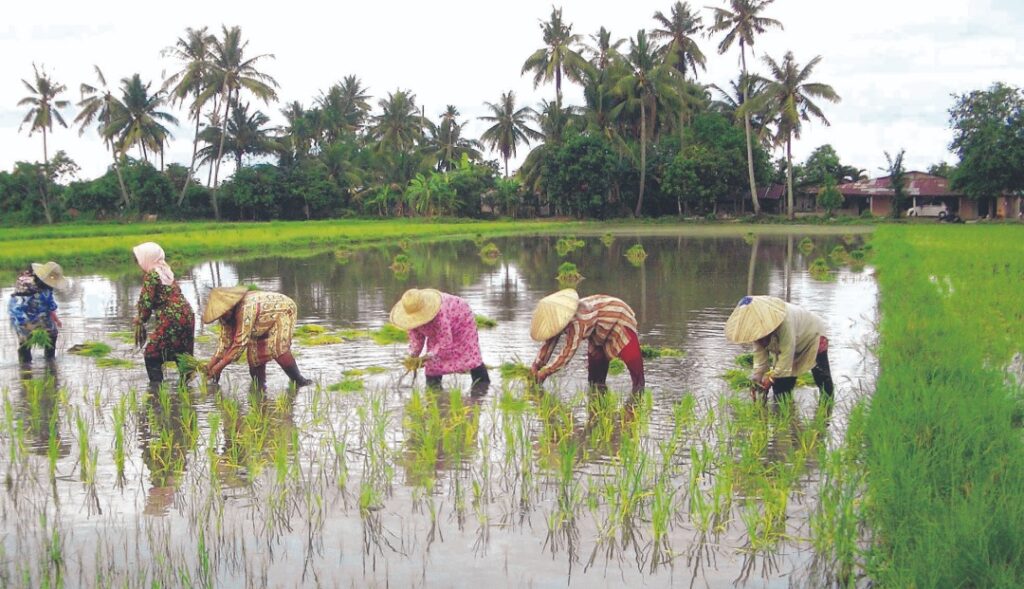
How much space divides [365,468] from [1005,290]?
7.62 m

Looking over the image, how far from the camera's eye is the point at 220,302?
19.1 feet

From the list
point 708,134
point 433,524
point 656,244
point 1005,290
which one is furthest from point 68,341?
point 708,134

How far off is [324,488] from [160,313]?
2.66 m

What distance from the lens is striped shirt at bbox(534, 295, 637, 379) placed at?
558cm

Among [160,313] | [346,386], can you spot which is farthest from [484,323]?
[160,313]

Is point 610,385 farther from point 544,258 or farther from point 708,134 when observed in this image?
point 708,134

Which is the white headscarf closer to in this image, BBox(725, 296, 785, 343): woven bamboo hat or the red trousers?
the red trousers

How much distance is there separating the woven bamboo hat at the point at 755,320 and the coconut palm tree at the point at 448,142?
1596 inches

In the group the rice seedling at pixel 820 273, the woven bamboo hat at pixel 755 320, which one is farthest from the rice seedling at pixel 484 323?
the rice seedling at pixel 820 273

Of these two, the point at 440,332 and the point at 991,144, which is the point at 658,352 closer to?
the point at 440,332

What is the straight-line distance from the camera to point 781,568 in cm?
328

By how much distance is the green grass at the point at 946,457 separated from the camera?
8.83 feet

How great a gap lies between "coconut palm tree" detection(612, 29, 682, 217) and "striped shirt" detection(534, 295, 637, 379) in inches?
1272

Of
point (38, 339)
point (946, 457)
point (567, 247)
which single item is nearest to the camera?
point (946, 457)
